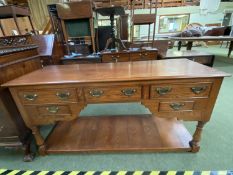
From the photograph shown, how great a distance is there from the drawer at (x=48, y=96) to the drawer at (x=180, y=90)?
62 cm

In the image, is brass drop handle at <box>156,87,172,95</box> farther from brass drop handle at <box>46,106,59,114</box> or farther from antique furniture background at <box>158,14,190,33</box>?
antique furniture background at <box>158,14,190,33</box>

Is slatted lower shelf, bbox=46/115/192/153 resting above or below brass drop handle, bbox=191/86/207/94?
below

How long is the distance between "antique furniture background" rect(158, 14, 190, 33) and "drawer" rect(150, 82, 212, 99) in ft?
31.1

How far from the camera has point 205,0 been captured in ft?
9.71

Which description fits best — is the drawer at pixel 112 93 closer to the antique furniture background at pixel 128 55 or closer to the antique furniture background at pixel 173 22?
the antique furniture background at pixel 128 55

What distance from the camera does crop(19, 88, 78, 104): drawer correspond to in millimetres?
1032

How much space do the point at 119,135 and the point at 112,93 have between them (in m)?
0.62

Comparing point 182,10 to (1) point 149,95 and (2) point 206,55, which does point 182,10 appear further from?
(1) point 149,95

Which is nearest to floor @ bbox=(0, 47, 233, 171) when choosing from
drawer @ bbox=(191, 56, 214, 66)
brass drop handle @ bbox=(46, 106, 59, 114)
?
brass drop handle @ bbox=(46, 106, 59, 114)

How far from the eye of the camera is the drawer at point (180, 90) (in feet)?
3.25

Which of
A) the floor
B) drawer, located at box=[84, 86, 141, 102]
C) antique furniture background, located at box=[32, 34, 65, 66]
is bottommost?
the floor

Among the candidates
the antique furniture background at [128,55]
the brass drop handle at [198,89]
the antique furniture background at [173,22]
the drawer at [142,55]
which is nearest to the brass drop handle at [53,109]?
the brass drop handle at [198,89]

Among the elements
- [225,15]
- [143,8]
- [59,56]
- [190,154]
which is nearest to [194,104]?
[190,154]

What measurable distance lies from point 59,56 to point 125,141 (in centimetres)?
202
